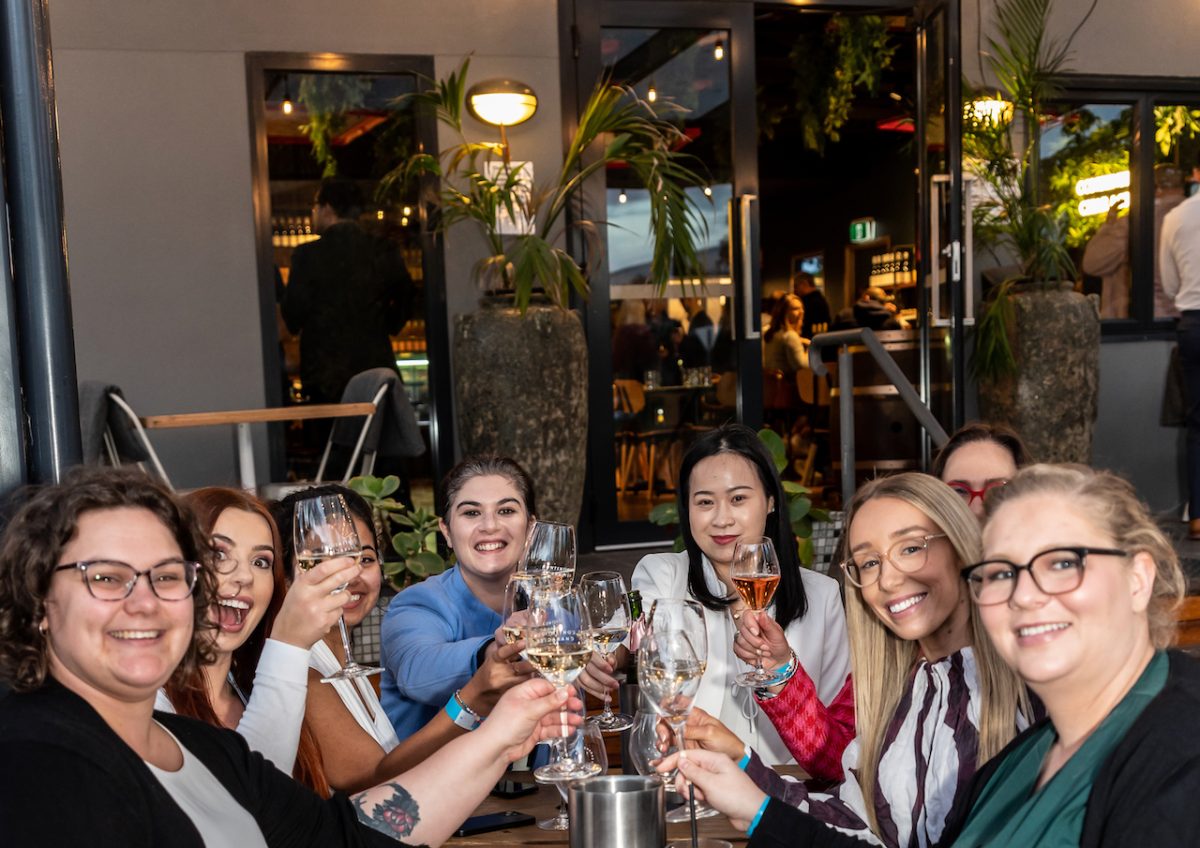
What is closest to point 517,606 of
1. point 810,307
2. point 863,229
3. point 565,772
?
point 565,772

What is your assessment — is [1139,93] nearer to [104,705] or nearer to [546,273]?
[546,273]

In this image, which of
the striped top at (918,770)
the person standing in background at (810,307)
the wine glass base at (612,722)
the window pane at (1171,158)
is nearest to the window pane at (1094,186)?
the window pane at (1171,158)

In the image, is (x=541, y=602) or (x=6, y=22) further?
(x=541, y=602)

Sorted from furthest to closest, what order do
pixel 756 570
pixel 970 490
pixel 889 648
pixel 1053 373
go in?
pixel 1053 373
pixel 970 490
pixel 756 570
pixel 889 648

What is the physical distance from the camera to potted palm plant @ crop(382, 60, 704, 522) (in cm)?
539

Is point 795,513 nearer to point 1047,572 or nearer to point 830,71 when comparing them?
point 1047,572

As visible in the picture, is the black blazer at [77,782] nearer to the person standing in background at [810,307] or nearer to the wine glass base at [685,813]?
the wine glass base at [685,813]

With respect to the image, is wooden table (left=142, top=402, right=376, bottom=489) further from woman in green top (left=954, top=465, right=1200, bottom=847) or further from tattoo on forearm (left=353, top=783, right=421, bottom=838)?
woman in green top (left=954, top=465, right=1200, bottom=847)

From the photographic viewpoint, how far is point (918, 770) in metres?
1.83

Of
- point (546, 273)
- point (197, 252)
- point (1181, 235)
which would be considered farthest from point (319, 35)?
point (1181, 235)

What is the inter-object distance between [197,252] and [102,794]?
16.1 feet

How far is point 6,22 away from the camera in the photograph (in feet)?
5.16

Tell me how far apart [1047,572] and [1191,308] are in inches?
187

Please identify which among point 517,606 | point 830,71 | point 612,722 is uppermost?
point 830,71
